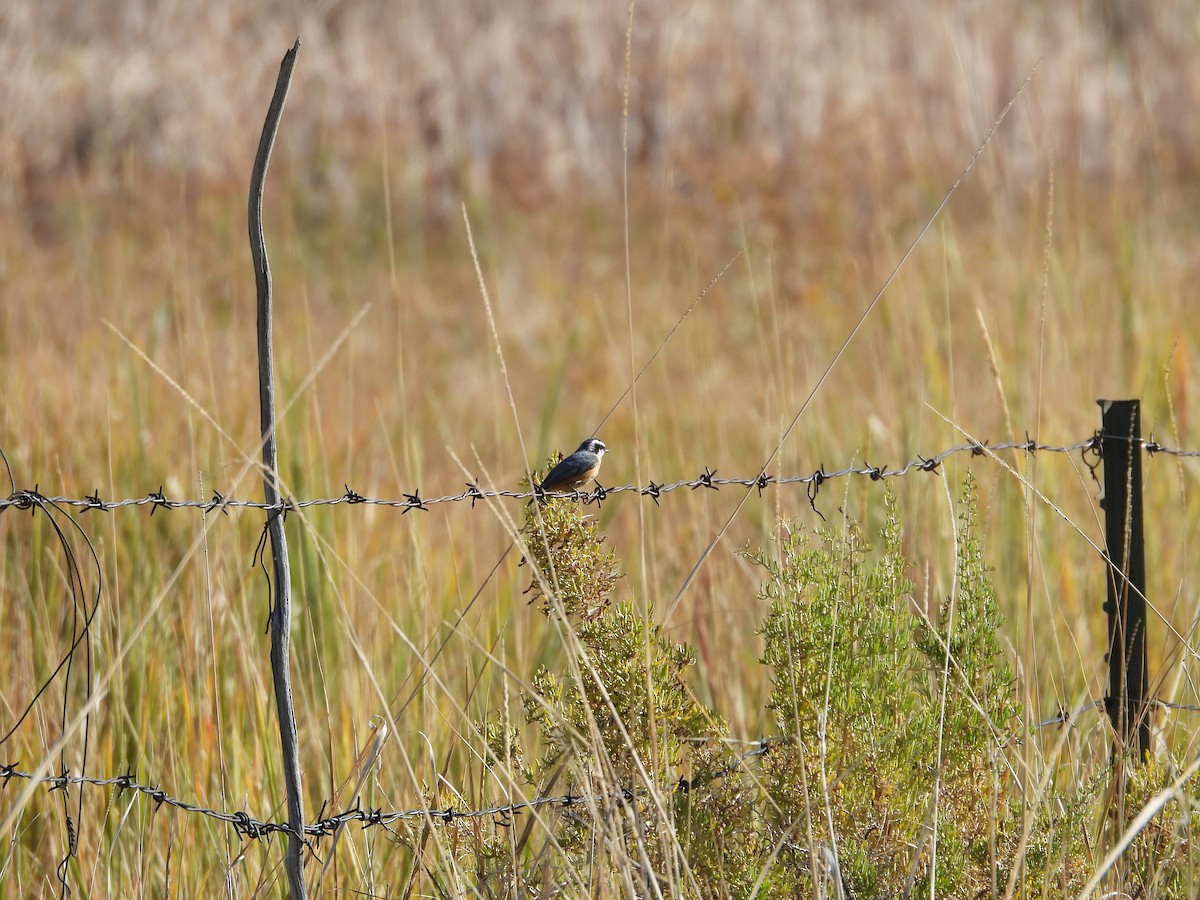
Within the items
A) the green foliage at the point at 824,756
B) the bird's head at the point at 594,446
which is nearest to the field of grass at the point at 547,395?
the green foliage at the point at 824,756

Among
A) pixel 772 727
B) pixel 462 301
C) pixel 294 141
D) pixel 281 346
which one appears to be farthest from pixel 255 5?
pixel 772 727

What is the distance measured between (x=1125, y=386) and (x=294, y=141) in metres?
7.29

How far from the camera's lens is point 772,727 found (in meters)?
2.35

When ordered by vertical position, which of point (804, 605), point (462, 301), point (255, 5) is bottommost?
point (804, 605)

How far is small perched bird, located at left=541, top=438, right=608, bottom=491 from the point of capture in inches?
72.4

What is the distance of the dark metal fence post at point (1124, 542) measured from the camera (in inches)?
75.4

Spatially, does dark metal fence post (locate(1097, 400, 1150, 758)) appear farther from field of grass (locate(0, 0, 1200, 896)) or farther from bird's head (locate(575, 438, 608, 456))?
bird's head (locate(575, 438, 608, 456))

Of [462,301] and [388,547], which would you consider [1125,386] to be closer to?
[388,547]

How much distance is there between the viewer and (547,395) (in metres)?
3.69

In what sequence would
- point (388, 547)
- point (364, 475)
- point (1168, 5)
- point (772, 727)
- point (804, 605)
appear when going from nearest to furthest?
point (804, 605), point (772, 727), point (388, 547), point (364, 475), point (1168, 5)

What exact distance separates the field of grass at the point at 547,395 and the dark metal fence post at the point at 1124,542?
10cm

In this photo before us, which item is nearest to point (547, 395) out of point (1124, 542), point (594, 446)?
point (594, 446)

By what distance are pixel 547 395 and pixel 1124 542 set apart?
6.73 ft

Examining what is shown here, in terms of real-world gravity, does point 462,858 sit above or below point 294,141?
below
